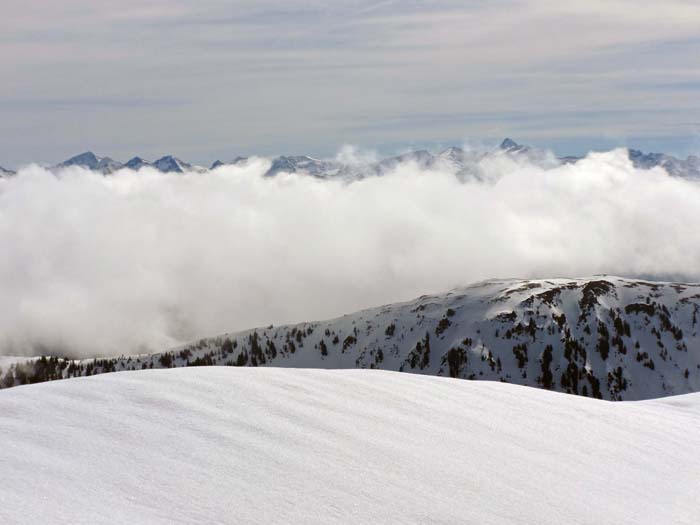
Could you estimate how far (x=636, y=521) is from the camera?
1025 centimetres

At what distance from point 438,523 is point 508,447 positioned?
12.5ft

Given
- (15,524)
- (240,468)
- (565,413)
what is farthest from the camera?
(565,413)

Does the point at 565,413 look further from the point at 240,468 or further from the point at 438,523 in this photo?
the point at 240,468

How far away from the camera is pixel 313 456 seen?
1053cm

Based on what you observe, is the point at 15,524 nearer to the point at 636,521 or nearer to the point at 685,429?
the point at 636,521

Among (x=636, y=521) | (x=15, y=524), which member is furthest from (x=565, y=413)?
(x=15, y=524)

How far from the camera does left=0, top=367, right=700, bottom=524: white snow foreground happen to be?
28.3ft

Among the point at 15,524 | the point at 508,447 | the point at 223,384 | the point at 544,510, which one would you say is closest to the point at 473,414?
the point at 508,447

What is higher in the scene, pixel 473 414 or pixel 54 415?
pixel 54 415

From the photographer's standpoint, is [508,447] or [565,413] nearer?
[508,447]

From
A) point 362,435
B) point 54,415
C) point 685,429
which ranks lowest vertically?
point 685,429

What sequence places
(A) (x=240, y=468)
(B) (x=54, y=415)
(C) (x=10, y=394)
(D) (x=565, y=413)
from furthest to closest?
(D) (x=565, y=413)
(C) (x=10, y=394)
(B) (x=54, y=415)
(A) (x=240, y=468)

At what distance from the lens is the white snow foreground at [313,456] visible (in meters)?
8.63

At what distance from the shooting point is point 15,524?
7.29 metres
